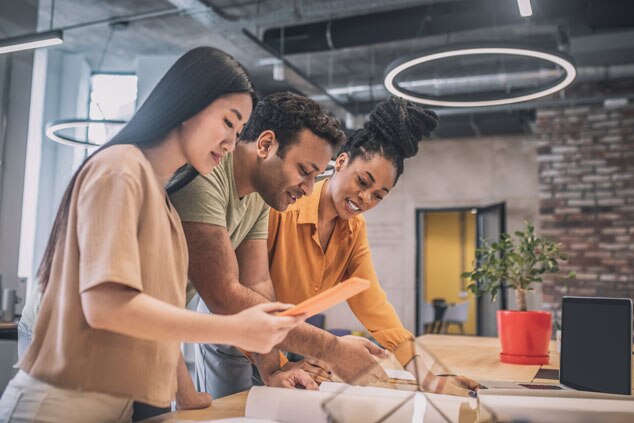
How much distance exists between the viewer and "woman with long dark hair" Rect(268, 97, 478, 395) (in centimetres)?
193

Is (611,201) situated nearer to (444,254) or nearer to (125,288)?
(444,254)

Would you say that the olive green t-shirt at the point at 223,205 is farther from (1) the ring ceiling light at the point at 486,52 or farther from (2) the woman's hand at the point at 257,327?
(1) the ring ceiling light at the point at 486,52

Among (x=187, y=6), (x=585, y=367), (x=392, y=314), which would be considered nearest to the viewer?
(x=585, y=367)

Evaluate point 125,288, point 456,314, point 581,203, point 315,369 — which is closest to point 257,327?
point 125,288

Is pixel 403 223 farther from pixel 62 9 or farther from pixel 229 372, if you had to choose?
pixel 229 372

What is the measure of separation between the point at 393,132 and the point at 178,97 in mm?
1024

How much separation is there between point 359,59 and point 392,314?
19.4 ft

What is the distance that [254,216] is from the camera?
5.32ft

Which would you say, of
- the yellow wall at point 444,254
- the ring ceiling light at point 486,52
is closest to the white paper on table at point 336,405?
the ring ceiling light at point 486,52

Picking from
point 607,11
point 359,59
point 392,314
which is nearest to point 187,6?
point 359,59

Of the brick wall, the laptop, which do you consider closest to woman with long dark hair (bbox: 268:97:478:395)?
the laptop

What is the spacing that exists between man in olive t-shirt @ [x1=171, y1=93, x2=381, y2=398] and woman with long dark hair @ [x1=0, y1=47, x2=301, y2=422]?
240mm

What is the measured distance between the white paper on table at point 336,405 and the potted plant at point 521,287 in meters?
1.51

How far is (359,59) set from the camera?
7613 mm
